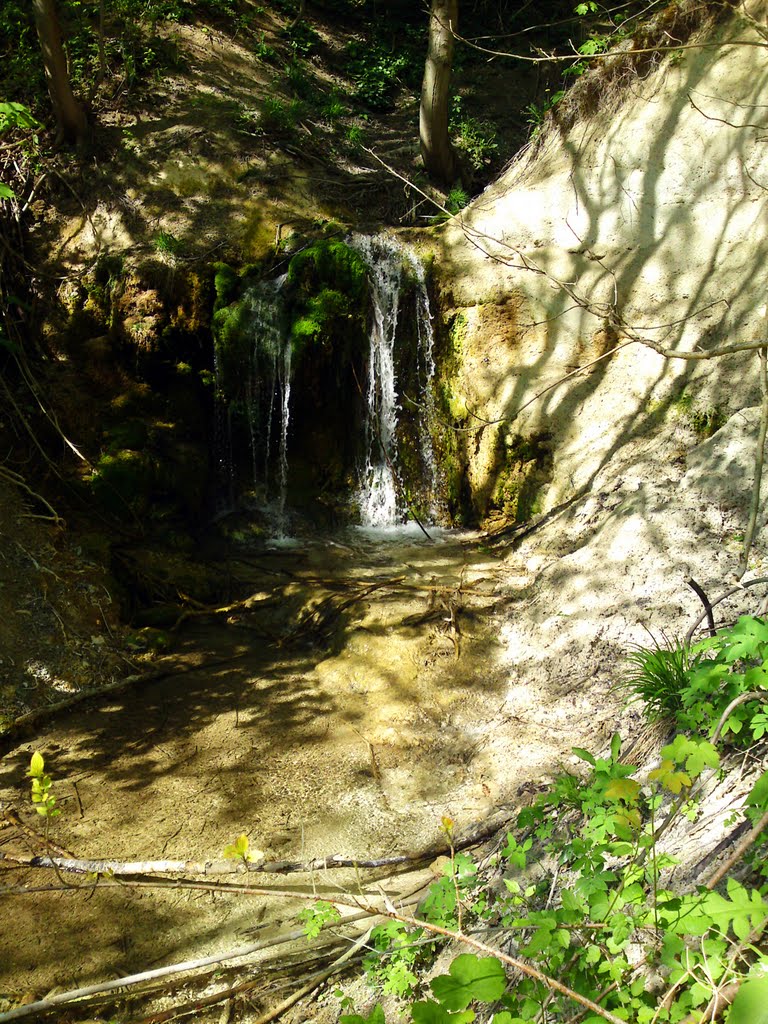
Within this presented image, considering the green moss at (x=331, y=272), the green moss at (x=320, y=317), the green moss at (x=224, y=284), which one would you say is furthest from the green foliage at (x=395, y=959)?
the green moss at (x=224, y=284)

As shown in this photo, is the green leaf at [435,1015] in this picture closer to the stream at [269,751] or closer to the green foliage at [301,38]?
the stream at [269,751]

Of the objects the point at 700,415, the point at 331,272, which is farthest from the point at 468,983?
the point at 331,272

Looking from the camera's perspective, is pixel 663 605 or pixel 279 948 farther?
pixel 663 605

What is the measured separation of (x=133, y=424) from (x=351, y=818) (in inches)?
206

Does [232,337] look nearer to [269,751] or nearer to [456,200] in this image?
[456,200]

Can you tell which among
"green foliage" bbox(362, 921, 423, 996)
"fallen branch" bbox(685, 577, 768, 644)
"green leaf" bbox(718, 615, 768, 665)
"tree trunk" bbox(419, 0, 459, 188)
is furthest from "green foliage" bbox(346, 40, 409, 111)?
"green foliage" bbox(362, 921, 423, 996)

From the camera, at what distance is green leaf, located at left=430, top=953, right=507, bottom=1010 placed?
5.18 ft

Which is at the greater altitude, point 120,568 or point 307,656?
point 120,568

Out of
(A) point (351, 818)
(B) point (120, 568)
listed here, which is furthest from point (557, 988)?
(B) point (120, 568)

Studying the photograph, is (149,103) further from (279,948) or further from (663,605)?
(279,948)

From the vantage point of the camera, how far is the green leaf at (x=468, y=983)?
62.1 inches

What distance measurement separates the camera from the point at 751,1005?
3.94ft

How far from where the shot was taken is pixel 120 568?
20.5ft

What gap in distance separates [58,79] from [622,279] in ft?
24.9
